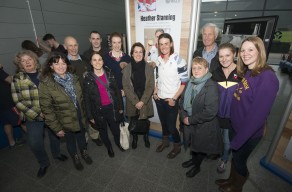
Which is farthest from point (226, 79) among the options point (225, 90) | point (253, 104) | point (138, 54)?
point (138, 54)

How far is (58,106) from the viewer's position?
2158 mm

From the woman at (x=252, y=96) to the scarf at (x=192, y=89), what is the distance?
358 millimetres

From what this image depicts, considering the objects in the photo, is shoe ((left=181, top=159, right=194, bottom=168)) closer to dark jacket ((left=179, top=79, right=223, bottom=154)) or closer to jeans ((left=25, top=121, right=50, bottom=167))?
dark jacket ((left=179, top=79, right=223, bottom=154))

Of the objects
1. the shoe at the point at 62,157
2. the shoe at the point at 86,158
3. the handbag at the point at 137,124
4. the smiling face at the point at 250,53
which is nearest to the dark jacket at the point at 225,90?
the smiling face at the point at 250,53

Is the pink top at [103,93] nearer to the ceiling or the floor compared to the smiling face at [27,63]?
nearer to the floor

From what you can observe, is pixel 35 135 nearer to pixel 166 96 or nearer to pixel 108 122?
pixel 108 122

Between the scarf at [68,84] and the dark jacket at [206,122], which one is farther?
the scarf at [68,84]

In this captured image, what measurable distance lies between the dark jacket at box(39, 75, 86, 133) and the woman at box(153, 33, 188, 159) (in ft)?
4.07

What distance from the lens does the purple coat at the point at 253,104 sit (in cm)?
140

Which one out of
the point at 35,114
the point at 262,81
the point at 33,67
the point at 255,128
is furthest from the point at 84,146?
the point at 262,81

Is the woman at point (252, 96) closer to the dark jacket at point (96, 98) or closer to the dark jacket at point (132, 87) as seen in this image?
the dark jacket at point (132, 87)

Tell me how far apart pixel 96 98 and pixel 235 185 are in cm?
217

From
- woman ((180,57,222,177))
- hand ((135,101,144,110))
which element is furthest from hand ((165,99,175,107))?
hand ((135,101,144,110))

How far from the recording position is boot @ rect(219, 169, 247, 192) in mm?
1939
